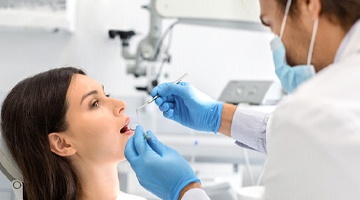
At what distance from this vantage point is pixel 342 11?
3.21 ft

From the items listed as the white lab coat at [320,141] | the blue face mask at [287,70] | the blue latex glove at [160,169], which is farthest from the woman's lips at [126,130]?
the white lab coat at [320,141]

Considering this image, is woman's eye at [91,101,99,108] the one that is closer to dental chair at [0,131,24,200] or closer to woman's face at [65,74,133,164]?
woman's face at [65,74,133,164]

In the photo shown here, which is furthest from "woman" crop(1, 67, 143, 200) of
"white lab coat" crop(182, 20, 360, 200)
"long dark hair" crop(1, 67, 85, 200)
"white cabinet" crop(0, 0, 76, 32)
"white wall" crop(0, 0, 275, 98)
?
"white wall" crop(0, 0, 275, 98)

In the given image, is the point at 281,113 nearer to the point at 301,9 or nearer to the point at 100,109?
the point at 301,9

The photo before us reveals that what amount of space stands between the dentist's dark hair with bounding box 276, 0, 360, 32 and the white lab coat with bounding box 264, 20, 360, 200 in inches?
4.1

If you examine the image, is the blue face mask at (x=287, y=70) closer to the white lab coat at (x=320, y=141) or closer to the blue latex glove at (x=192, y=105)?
the white lab coat at (x=320, y=141)

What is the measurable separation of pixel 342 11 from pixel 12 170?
1105 millimetres

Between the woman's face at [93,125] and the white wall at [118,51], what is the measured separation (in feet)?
4.28

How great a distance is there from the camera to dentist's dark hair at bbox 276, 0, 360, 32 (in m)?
0.97

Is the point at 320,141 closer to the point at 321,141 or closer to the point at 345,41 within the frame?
the point at 321,141

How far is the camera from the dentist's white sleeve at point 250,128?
1598 millimetres

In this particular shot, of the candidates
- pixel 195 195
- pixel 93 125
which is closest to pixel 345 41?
pixel 195 195

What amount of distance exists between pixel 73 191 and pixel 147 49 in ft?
2.98

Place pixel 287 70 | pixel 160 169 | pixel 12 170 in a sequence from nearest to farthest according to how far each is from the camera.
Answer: pixel 287 70
pixel 160 169
pixel 12 170
